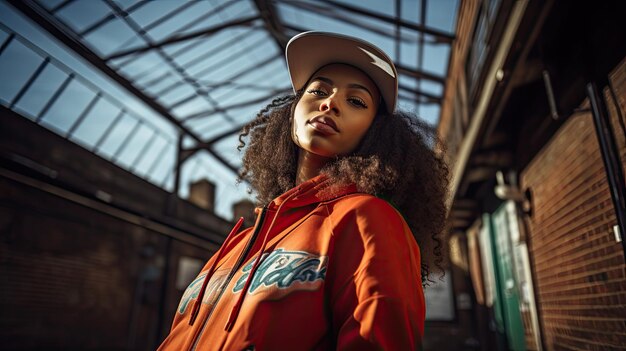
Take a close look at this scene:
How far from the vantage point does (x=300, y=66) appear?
158cm

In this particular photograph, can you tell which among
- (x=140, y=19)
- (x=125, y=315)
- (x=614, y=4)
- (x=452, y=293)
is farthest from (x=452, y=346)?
(x=140, y=19)

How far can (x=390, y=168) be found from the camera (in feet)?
4.17

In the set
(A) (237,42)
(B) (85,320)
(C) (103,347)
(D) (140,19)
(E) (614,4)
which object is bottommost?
(C) (103,347)

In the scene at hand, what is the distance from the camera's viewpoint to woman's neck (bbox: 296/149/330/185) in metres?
1.41

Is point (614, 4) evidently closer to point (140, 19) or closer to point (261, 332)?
point (261, 332)

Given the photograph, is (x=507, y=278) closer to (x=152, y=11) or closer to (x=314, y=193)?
(x=314, y=193)

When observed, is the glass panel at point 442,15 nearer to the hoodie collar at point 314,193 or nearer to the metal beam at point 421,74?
the metal beam at point 421,74

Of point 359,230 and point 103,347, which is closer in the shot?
point 359,230

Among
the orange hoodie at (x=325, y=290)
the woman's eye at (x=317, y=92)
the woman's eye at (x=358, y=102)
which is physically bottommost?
the orange hoodie at (x=325, y=290)

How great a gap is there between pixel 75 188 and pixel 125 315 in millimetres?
6275

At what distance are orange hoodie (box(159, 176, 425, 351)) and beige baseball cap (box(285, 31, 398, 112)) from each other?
506 millimetres

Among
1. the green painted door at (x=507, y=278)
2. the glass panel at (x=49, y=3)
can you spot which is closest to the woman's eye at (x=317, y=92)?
the green painted door at (x=507, y=278)

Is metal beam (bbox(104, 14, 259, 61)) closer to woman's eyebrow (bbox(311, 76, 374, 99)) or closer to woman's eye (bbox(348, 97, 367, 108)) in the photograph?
woman's eyebrow (bbox(311, 76, 374, 99))

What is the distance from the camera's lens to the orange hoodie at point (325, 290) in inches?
32.9
